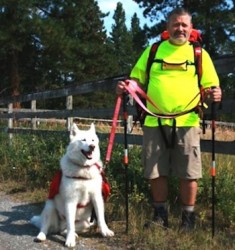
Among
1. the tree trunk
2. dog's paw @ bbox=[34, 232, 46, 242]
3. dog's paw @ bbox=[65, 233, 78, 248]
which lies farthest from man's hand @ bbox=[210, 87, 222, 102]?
the tree trunk

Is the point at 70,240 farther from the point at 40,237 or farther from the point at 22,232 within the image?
the point at 22,232

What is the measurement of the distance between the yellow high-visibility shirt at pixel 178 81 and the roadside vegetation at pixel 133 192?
1091mm

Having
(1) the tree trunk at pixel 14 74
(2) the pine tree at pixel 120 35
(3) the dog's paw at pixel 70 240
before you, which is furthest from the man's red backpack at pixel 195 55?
(2) the pine tree at pixel 120 35

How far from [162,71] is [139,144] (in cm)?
202

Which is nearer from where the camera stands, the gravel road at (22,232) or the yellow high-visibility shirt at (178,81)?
the yellow high-visibility shirt at (178,81)

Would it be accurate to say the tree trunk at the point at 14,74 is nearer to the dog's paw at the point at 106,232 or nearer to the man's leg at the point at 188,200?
the dog's paw at the point at 106,232

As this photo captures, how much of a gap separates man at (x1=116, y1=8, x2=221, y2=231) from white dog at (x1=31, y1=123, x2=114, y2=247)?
58 cm

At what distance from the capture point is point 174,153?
475 centimetres

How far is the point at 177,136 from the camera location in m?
4.66

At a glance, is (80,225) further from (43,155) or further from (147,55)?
(43,155)

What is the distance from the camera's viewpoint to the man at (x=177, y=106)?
4574 mm

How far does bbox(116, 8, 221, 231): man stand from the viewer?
15.0ft

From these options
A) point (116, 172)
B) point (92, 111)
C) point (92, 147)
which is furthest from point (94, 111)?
point (92, 147)

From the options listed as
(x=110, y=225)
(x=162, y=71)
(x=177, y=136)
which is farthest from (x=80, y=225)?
(x=162, y=71)
